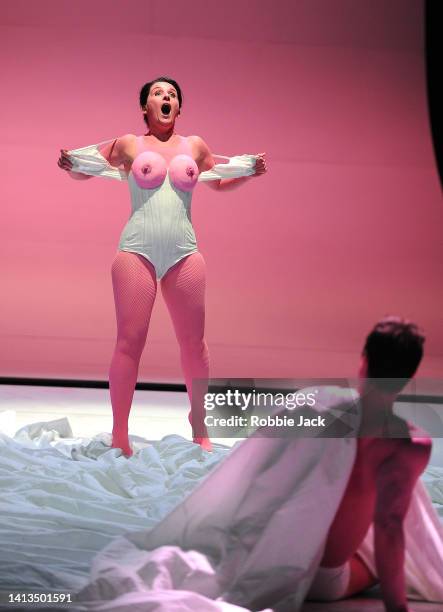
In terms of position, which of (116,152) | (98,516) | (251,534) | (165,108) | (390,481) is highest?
(165,108)

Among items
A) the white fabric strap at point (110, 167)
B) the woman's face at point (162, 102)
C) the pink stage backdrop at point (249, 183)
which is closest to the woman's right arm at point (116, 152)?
the white fabric strap at point (110, 167)

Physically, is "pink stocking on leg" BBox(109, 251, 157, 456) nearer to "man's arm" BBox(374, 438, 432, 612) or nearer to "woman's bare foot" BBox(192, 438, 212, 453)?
"woman's bare foot" BBox(192, 438, 212, 453)

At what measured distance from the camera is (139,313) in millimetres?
4836

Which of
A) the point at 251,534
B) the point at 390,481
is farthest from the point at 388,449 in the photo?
the point at 251,534

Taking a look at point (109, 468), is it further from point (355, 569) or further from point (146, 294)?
point (355, 569)

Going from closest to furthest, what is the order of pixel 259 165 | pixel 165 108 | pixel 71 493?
pixel 71 493 → pixel 165 108 → pixel 259 165

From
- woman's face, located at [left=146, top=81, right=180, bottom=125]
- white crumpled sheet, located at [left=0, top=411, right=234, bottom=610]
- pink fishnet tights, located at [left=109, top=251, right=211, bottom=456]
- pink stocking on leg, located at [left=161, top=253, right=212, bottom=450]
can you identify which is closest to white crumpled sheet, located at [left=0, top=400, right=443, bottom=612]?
white crumpled sheet, located at [left=0, top=411, right=234, bottom=610]

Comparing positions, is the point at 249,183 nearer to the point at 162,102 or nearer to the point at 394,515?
the point at 162,102

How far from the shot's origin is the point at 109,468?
4.62 m

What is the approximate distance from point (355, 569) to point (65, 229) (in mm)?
5281

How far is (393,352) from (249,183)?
539cm

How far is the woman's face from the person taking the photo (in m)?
4.84

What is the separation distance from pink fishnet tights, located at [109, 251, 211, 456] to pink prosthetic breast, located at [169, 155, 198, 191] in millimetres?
325

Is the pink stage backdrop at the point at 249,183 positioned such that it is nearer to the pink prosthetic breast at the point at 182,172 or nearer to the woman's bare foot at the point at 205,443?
the woman's bare foot at the point at 205,443
